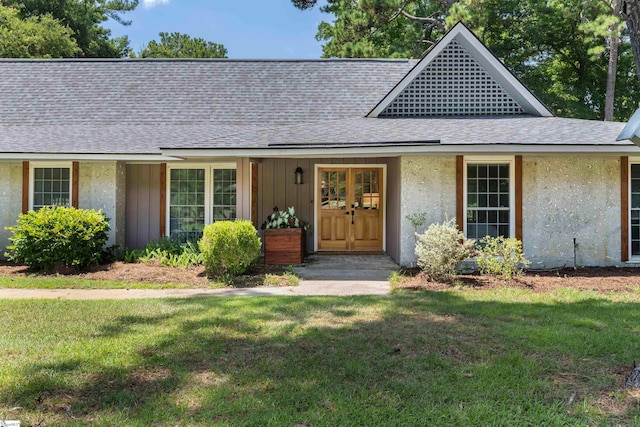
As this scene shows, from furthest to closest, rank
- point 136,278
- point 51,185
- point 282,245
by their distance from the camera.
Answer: point 51,185, point 282,245, point 136,278

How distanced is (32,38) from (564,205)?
26.0 metres

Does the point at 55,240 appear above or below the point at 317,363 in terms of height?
above

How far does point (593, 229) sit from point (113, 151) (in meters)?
10.3

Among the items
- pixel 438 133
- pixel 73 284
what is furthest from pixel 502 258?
pixel 73 284

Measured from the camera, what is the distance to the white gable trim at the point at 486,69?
446 inches

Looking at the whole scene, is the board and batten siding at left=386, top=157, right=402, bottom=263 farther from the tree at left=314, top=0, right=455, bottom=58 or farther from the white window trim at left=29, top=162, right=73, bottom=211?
the tree at left=314, top=0, right=455, bottom=58

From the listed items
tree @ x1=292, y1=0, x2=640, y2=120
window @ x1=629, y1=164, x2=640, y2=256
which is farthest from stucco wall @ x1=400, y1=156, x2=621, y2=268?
tree @ x1=292, y1=0, x2=640, y2=120

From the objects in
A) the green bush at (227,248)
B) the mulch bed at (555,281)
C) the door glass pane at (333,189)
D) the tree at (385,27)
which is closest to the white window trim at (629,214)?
the mulch bed at (555,281)

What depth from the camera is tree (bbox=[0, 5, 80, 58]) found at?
23109 mm

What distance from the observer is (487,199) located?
31.4 ft

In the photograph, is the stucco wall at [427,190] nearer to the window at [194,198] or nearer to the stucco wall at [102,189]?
the window at [194,198]

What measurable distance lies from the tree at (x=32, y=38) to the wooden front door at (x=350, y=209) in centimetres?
2026

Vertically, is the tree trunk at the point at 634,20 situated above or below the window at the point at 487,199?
above

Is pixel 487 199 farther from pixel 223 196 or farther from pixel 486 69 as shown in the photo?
pixel 223 196
